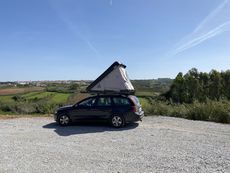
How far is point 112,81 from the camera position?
14250mm

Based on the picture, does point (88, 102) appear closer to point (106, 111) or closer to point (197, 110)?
point (106, 111)

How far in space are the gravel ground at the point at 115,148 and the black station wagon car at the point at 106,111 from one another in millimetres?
465

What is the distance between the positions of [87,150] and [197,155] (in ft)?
10.3

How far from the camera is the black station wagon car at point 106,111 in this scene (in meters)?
11.8

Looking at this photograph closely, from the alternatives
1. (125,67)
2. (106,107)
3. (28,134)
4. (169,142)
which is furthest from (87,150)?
(125,67)

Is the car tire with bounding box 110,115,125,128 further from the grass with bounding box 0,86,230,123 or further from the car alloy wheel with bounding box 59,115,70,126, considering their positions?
the grass with bounding box 0,86,230,123

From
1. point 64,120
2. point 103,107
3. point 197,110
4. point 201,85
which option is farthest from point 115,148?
point 201,85

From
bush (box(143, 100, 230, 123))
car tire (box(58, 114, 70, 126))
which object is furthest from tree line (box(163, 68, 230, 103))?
car tire (box(58, 114, 70, 126))

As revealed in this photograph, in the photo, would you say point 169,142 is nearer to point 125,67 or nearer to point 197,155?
point 197,155

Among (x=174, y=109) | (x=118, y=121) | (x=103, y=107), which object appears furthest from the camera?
(x=174, y=109)

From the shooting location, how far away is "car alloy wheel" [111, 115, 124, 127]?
11.8 meters

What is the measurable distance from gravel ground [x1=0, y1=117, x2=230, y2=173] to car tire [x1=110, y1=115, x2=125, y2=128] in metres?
0.33

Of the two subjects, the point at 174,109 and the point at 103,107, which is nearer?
the point at 103,107

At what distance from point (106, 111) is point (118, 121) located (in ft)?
2.35
